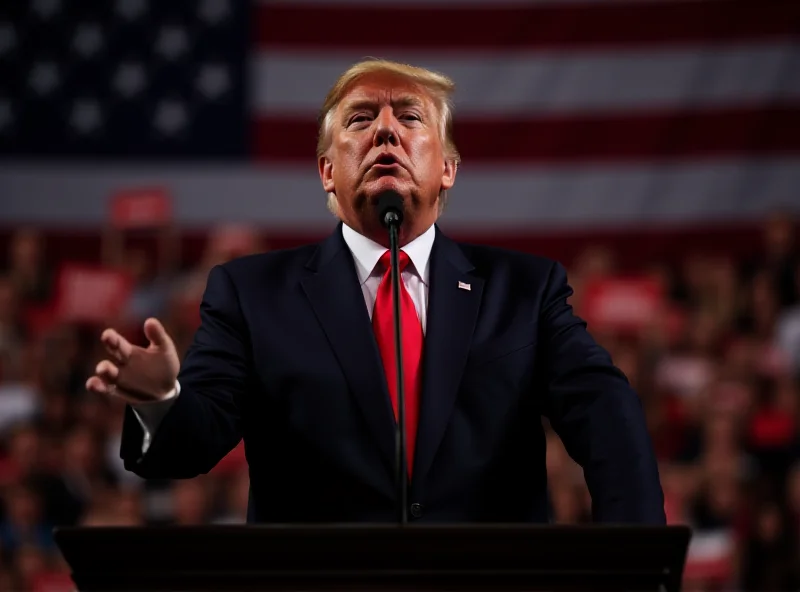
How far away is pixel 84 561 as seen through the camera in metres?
1.49

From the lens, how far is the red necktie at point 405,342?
6.86ft

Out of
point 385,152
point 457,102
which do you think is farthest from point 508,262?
point 457,102

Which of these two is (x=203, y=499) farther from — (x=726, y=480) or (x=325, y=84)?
(x=325, y=84)

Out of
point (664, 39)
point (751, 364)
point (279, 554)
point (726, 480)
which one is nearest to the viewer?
point (279, 554)

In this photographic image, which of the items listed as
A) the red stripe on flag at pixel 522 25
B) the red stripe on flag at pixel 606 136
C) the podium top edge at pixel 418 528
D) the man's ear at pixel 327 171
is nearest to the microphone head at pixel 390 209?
the man's ear at pixel 327 171

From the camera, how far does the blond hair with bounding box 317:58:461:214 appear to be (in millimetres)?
2266

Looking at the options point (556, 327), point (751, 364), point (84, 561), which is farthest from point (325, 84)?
point (84, 561)

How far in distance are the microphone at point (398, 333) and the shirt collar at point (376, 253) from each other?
6 centimetres

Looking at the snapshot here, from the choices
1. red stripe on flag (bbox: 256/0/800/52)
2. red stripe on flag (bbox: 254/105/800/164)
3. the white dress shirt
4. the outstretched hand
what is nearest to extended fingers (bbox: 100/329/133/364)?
the outstretched hand

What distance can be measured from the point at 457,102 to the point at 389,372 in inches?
247

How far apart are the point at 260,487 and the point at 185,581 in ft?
1.99

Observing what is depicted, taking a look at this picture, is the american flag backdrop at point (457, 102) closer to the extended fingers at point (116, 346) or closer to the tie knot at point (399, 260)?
the tie knot at point (399, 260)

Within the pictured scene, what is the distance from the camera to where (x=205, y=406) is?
6.40 ft

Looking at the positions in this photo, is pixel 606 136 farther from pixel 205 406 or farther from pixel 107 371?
pixel 107 371
